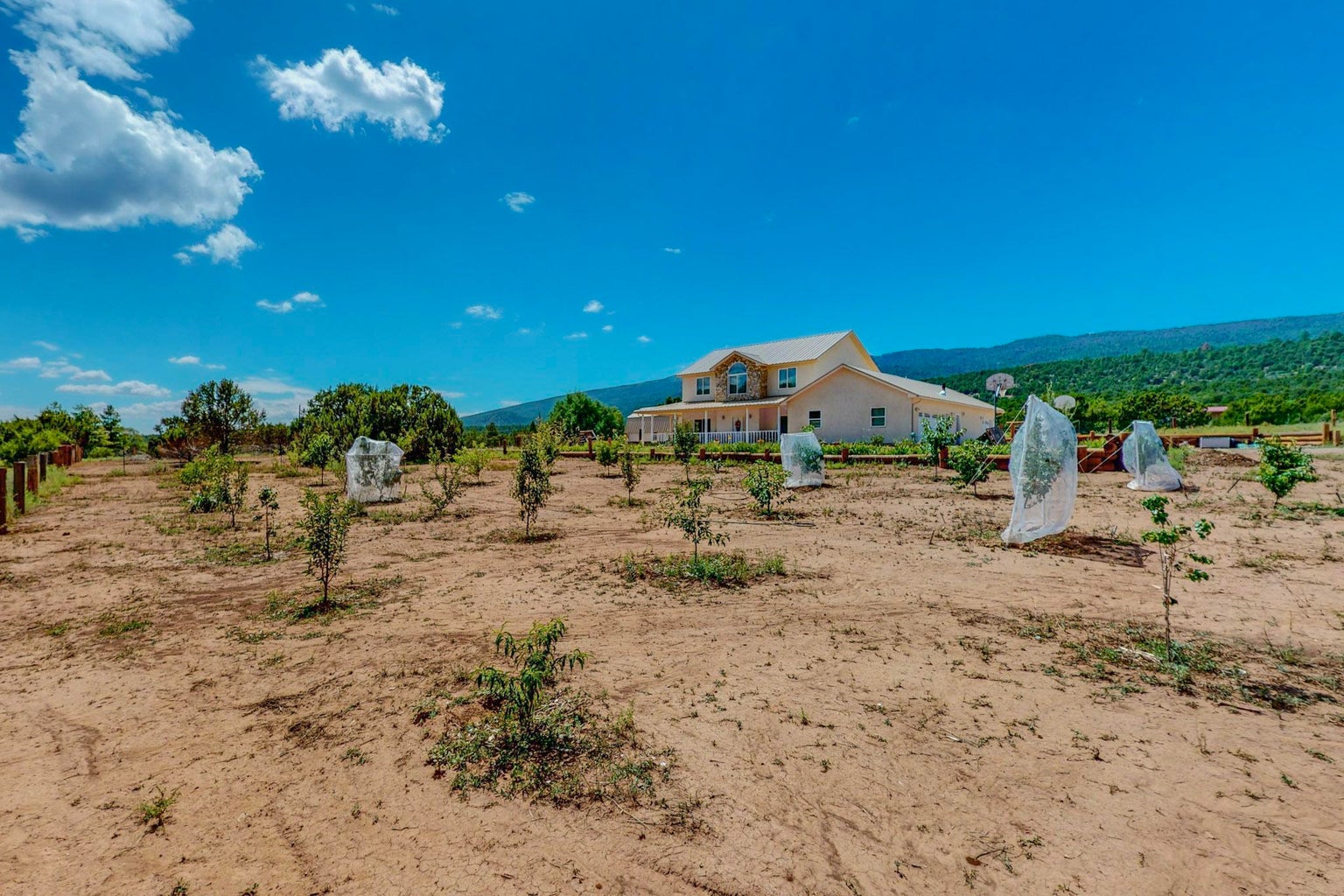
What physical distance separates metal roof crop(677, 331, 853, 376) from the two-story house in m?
0.07

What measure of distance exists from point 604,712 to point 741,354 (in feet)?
115

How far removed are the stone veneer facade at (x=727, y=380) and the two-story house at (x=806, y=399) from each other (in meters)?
0.06

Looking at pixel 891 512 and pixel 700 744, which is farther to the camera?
pixel 891 512

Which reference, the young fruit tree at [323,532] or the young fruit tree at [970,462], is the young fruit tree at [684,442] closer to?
the young fruit tree at [970,462]

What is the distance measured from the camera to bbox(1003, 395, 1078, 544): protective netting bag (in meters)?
9.20

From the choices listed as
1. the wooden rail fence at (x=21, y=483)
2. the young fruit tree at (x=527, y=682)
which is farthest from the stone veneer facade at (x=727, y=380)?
the young fruit tree at (x=527, y=682)

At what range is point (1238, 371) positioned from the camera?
292ft

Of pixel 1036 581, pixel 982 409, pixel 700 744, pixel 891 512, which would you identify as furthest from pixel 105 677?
pixel 982 409

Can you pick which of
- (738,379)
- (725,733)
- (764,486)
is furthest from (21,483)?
(738,379)

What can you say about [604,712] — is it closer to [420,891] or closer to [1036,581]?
[420,891]

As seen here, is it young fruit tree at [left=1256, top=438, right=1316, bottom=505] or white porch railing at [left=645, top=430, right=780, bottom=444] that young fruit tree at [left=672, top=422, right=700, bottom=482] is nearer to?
white porch railing at [left=645, top=430, right=780, bottom=444]

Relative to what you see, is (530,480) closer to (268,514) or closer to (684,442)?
(268,514)

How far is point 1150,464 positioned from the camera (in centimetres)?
1502

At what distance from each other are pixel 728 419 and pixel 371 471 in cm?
2580
